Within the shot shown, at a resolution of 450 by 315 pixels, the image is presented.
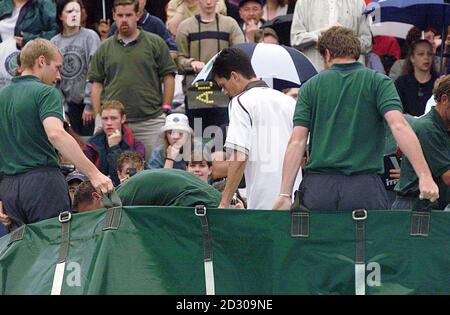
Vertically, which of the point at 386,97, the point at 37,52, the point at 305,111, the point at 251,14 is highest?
the point at 37,52

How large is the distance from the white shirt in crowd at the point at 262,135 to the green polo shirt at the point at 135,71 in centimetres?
424

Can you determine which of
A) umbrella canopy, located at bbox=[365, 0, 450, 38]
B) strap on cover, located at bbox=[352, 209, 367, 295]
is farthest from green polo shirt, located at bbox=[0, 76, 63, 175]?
umbrella canopy, located at bbox=[365, 0, 450, 38]

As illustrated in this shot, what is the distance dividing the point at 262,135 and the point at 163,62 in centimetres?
449

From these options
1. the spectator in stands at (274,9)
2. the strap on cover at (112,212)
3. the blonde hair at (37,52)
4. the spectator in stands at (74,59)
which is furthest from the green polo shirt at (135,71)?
the strap on cover at (112,212)

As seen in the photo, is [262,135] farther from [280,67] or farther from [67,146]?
[280,67]

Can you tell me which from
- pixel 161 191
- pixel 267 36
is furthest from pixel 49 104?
pixel 267 36

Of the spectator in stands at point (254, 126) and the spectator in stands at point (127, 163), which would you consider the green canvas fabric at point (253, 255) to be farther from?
the spectator in stands at point (127, 163)

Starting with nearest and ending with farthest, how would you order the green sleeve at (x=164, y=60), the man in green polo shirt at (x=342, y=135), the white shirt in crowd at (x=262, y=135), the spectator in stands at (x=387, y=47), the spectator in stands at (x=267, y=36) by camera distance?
the man in green polo shirt at (x=342, y=135), the white shirt in crowd at (x=262, y=135), the green sleeve at (x=164, y=60), the spectator in stands at (x=267, y=36), the spectator in stands at (x=387, y=47)

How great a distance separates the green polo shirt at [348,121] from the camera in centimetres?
867

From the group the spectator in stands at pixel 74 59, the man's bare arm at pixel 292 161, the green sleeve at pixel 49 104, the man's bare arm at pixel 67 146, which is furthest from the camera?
the spectator in stands at pixel 74 59

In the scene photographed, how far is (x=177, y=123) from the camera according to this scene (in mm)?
13203

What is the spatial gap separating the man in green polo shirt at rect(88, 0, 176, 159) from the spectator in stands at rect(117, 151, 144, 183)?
53.4 inches

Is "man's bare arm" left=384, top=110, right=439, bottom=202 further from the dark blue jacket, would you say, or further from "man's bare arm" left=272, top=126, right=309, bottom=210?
the dark blue jacket

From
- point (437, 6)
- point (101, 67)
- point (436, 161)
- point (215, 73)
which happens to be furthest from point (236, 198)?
point (437, 6)
